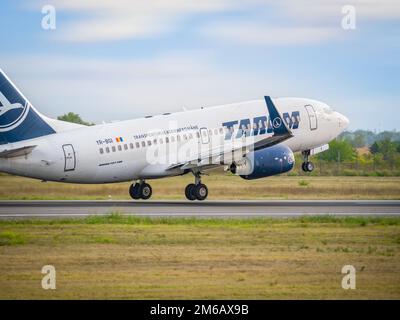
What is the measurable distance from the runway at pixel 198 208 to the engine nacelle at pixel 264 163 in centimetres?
170

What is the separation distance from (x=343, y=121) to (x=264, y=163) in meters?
11.9

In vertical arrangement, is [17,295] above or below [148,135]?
below

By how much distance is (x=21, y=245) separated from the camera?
32188mm

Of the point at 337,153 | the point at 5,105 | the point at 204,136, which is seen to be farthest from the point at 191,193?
the point at 337,153

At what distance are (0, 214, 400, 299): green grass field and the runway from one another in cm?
376

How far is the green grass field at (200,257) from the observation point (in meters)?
24.4

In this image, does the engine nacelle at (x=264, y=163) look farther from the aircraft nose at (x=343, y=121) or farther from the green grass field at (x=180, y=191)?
the aircraft nose at (x=343, y=121)

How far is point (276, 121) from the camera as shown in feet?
176

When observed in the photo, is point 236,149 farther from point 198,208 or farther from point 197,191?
point 198,208

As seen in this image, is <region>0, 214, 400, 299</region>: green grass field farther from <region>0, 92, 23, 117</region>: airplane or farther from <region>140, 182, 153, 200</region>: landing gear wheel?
<region>140, 182, 153, 200</region>: landing gear wheel

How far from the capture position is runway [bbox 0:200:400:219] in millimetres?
43844
